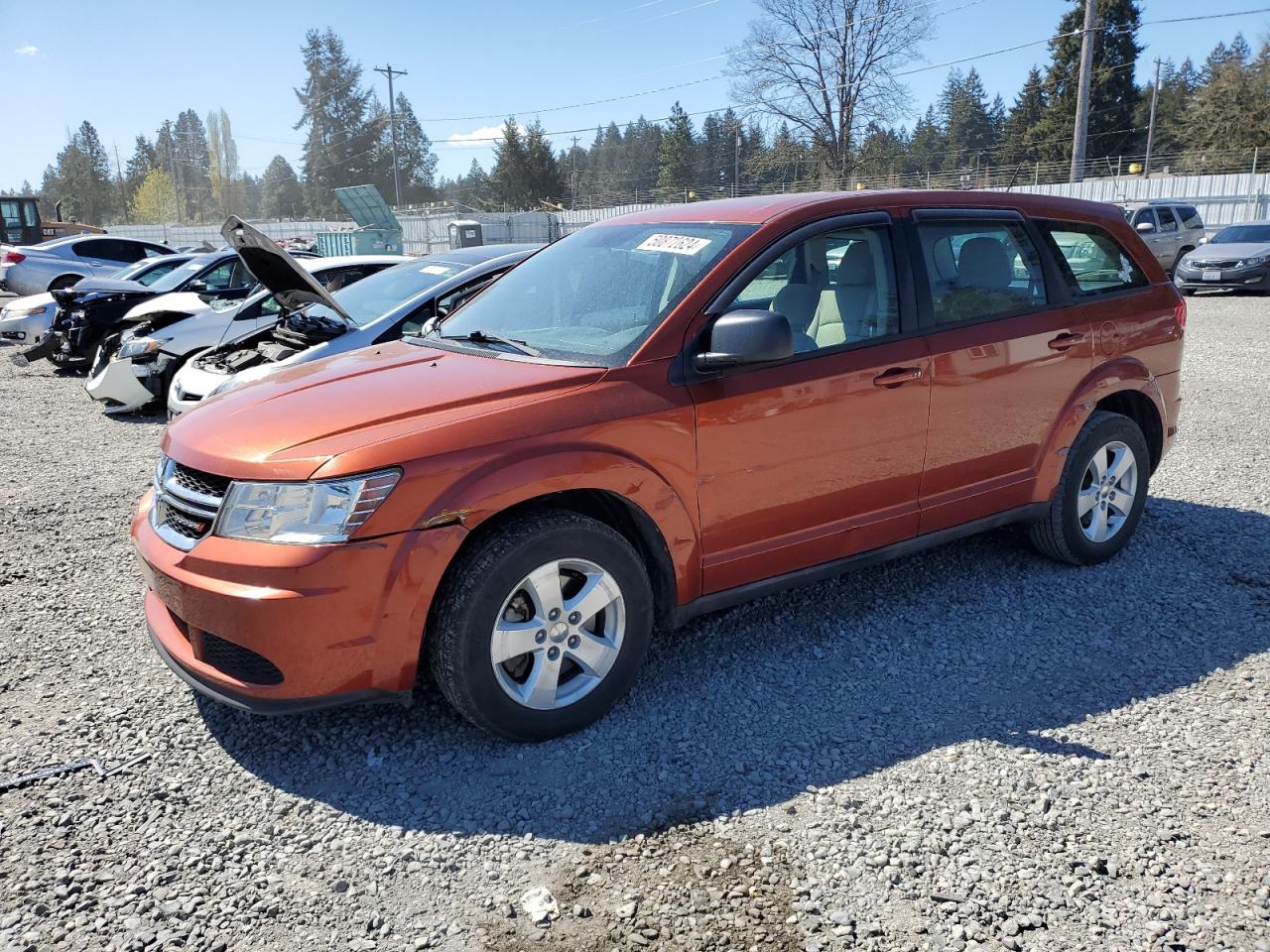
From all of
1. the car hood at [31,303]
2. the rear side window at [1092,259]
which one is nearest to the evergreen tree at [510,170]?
the car hood at [31,303]

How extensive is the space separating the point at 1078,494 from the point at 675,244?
237 centimetres

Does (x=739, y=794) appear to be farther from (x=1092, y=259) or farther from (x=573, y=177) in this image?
(x=573, y=177)

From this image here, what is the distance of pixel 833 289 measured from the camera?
152 inches

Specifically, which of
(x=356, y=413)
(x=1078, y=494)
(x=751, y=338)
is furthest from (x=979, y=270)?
(x=356, y=413)

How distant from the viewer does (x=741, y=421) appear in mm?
3443

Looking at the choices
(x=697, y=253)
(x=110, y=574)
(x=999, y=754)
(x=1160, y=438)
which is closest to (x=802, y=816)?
(x=999, y=754)

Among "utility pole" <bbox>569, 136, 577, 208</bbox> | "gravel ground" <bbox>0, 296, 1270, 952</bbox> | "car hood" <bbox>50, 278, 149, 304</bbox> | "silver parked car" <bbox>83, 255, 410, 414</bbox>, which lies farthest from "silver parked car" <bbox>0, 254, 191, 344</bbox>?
"utility pole" <bbox>569, 136, 577, 208</bbox>

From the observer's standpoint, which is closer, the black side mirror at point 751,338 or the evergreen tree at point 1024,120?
the black side mirror at point 751,338

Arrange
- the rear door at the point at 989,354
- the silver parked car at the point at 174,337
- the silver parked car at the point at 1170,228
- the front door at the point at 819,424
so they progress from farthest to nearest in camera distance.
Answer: the silver parked car at the point at 1170,228, the silver parked car at the point at 174,337, the rear door at the point at 989,354, the front door at the point at 819,424

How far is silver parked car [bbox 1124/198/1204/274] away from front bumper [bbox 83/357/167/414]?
20.0 meters

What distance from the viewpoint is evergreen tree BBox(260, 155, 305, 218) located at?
108 m

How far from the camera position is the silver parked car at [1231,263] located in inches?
728

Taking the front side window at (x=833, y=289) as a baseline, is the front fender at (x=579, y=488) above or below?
below

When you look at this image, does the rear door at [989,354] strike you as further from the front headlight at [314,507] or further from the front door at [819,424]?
the front headlight at [314,507]
